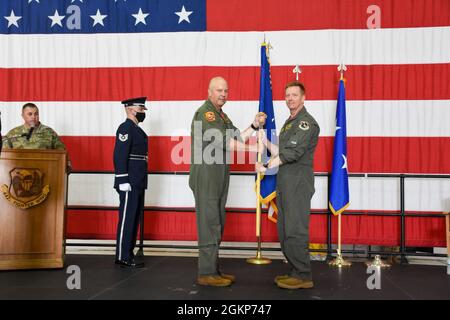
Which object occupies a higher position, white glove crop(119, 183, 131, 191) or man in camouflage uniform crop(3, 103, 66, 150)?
man in camouflage uniform crop(3, 103, 66, 150)

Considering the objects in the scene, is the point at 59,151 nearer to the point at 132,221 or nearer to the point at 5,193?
the point at 5,193

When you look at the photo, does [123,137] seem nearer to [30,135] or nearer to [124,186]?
[124,186]

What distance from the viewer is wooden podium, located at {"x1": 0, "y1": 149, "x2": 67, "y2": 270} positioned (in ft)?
11.3

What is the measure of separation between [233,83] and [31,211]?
7.26ft

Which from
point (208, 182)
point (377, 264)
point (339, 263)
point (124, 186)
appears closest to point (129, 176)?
point (124, 186)

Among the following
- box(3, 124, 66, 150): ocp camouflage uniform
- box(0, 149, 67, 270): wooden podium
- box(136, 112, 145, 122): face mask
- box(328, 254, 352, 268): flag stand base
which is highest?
box(136, 112, 145, 122): face mask

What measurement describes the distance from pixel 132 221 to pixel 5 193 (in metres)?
1.02

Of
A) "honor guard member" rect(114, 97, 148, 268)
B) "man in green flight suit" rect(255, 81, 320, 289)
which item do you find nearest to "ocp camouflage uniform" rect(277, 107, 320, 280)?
"man in green flight suit" rect(255, 81, 320, 289)

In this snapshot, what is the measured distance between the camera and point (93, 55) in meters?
4.55

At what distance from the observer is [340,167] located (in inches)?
154

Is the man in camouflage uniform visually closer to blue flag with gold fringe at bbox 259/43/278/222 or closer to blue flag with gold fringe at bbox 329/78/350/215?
blue flag with gold fringe at bbox 259/43/278/222
